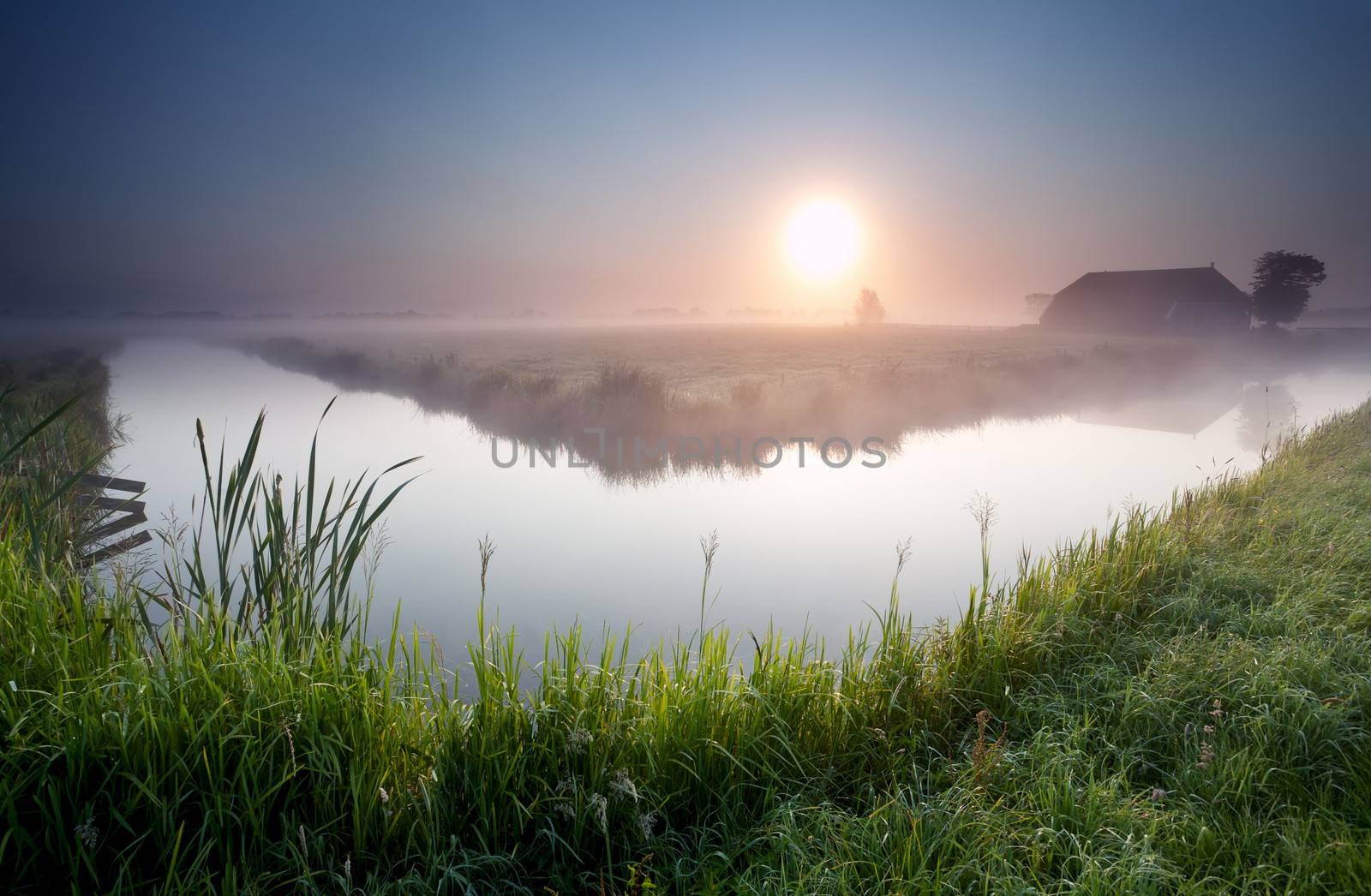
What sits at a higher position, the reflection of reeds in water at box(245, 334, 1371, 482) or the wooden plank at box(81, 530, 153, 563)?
the reflection of reeds in water at box(245, 334, 1371, 482)

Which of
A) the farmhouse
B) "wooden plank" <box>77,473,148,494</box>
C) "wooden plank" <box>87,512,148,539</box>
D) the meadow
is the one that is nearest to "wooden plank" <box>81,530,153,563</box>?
"wooden plank" <box>87,512,148,539</box>

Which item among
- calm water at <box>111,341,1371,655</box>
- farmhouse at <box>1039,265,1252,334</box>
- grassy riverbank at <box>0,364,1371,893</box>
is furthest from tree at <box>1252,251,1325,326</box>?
grassy riverbank at <box>0,364,1371,893</box>

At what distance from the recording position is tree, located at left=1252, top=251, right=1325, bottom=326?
109ft

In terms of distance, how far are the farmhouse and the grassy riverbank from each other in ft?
140

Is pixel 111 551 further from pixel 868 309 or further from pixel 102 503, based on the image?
pixel 868 309

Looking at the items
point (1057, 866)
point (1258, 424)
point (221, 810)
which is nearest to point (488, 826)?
point (221, 810)

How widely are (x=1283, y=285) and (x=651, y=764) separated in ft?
154

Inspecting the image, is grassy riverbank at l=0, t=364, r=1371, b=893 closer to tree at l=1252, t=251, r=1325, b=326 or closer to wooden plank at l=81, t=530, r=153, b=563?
wooden plank at l=81, t=530, r=153, b=563

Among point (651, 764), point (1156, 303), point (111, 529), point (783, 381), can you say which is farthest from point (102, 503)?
point (1156, 303)

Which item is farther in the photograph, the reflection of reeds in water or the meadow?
the meadow

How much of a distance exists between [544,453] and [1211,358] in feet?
113

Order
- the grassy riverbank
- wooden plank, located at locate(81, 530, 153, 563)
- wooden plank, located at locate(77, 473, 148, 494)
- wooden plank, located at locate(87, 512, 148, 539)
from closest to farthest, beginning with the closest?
the grassy riverbank, wooden plank, located at locate(87, 512, 148, 539), wooden plank, located at locate(81, 530, 153, 563), wooden plank, located at locate(77, 473, 148, 494)

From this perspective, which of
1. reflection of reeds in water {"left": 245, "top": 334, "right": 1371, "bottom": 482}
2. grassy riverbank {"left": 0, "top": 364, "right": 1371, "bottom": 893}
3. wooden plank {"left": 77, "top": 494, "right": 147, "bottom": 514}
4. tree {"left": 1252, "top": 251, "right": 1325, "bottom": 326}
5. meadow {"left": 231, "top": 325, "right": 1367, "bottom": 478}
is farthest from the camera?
tree {"left": 1252, "top": 251, "right": 1325, "bottom": 326}

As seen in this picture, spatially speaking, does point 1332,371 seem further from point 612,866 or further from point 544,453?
point 612,866
